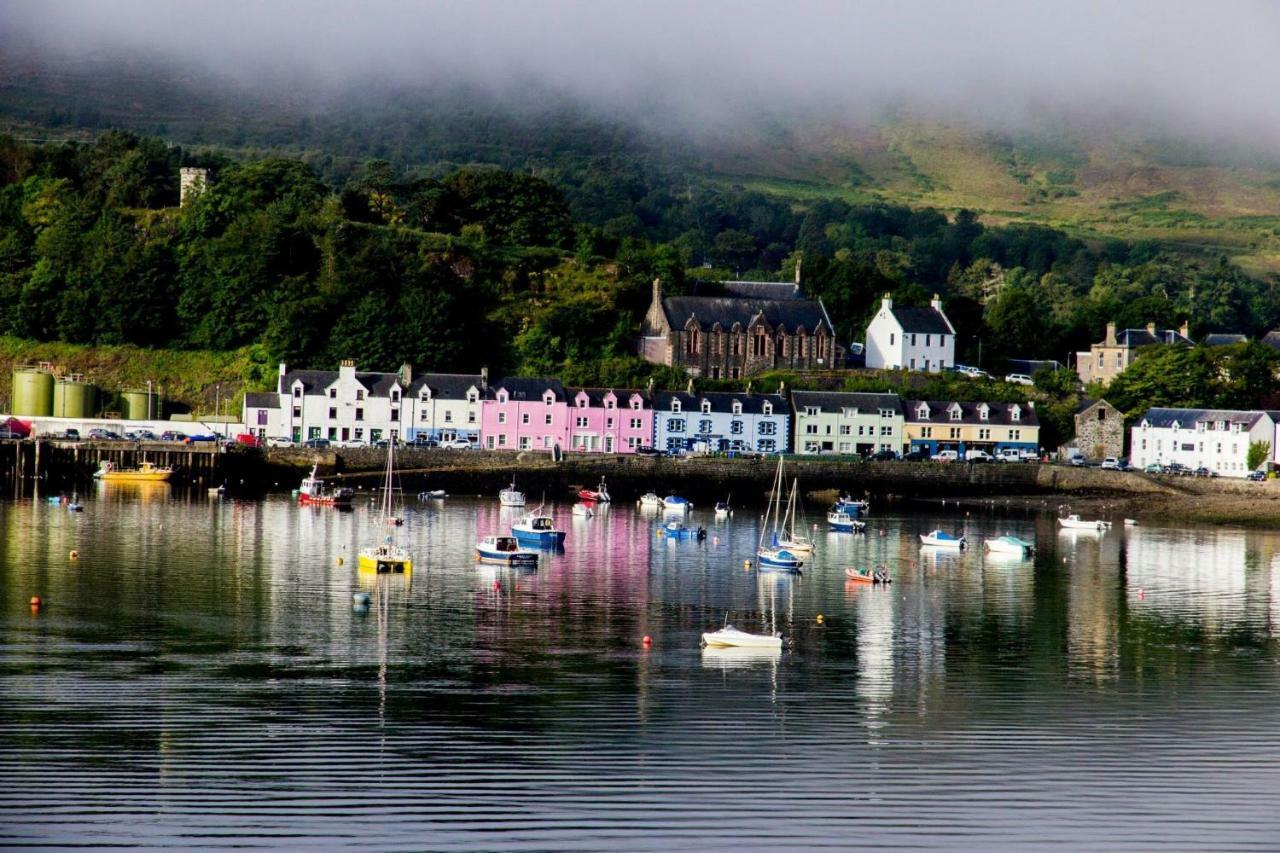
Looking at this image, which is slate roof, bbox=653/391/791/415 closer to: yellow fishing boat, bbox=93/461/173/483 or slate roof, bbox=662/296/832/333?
slate roof, bbox=662/296/832/333

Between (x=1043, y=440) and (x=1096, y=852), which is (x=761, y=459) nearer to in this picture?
(x=1043, y=440)

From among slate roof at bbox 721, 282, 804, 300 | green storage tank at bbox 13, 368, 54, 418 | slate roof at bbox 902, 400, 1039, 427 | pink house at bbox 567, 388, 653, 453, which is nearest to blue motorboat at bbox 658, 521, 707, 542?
pink house at bbox 567, 388, 653, 453

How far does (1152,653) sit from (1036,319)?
76.4 meters

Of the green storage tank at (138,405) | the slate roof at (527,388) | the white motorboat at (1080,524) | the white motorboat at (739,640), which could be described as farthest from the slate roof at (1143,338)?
the white motorboat at (739,640)

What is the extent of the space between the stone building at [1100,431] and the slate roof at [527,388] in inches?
1084

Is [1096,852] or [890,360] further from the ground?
[890,360]

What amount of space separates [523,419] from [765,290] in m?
26.6

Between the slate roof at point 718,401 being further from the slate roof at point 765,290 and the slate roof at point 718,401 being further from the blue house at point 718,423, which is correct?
the slate roof at point 765,290

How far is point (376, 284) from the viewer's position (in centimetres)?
9794

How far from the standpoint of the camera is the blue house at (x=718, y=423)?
85569mm

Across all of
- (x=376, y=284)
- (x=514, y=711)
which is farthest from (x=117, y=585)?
(x=376, y=284)

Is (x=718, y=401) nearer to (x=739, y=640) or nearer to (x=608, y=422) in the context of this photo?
(x=608, y=422)

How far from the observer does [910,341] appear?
97.8 metres

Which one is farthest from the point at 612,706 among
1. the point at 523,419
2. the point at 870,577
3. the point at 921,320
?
the point at 921,320
